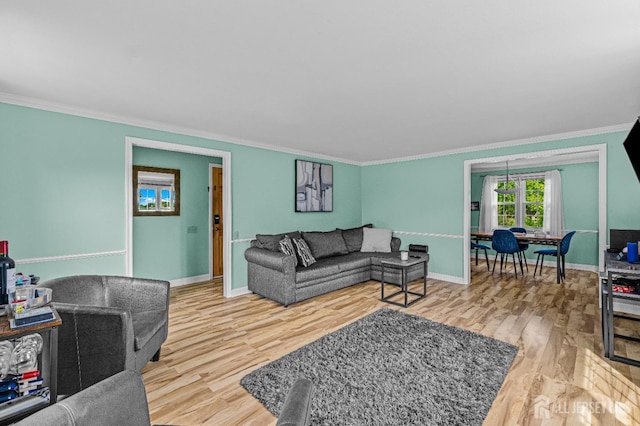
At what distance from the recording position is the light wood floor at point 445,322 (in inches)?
78.5

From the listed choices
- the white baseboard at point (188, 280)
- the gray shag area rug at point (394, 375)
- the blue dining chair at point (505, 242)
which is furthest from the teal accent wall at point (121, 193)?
the gray shag area rug at point (394, 375)

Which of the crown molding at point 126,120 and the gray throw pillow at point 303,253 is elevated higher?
the crown molding at point 126,120

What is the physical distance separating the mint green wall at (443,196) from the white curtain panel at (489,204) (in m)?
1.65

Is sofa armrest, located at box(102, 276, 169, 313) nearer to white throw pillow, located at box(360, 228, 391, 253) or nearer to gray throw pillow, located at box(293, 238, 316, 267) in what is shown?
gray throw pillow, located at box(293, 238, 316, 267)

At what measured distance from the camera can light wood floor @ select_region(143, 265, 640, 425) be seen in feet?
6.55

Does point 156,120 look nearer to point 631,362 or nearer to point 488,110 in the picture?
point 488,110

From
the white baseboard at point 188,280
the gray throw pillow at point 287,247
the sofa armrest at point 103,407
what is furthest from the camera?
the white baseboard at point 188,280

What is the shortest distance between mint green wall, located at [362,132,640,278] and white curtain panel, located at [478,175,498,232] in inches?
65.0

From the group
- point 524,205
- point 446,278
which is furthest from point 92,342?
point 524,205

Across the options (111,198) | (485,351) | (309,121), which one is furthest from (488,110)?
(111,198)

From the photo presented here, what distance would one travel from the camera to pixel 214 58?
2.16 meters

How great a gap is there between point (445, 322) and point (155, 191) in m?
4.59

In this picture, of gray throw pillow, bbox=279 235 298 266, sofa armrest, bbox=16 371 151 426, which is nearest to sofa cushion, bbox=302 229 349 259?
gray throw pillow, bbox=279 235 298 266

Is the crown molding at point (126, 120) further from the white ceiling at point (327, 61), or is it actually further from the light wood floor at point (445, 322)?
the light wood floor at point (445, 322)
